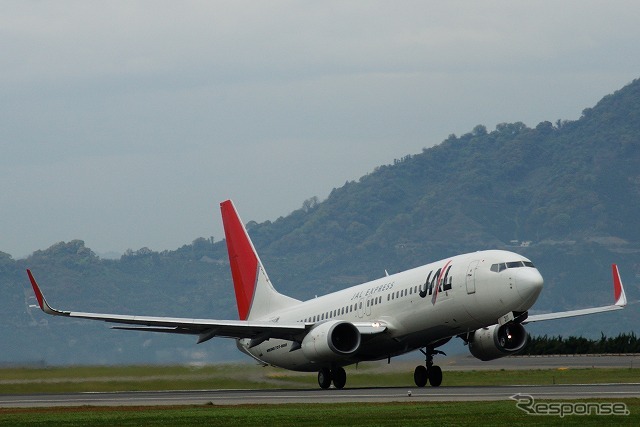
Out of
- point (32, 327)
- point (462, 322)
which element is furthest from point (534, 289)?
point (32, 327)

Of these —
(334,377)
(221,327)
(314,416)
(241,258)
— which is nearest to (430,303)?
(334,377)

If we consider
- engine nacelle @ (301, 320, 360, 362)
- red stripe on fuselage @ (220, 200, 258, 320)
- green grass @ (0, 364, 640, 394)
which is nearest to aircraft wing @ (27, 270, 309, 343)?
engine nacelle @ (301, 320, 360, 362)

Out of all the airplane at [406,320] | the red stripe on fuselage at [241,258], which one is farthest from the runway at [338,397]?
the red stripe on fuselage at [241,258]

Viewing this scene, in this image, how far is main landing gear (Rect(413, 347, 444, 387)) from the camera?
155 ft

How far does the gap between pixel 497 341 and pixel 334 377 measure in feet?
21.0

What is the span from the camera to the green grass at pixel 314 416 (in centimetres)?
2812

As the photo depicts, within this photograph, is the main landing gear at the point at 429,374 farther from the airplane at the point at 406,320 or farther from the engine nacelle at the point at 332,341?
the engine nacelle at the point at 332,341

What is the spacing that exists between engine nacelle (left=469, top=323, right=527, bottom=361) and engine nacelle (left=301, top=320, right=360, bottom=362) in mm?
4380

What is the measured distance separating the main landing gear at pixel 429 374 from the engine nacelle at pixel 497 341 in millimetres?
1568

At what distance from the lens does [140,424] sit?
2969cm

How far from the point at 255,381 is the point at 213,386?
7.84ft

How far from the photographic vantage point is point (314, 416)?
30.6m

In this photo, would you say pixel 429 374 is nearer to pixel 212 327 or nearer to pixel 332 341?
pixel 332 341

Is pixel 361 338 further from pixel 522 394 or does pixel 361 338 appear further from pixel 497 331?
pixel 522 394
